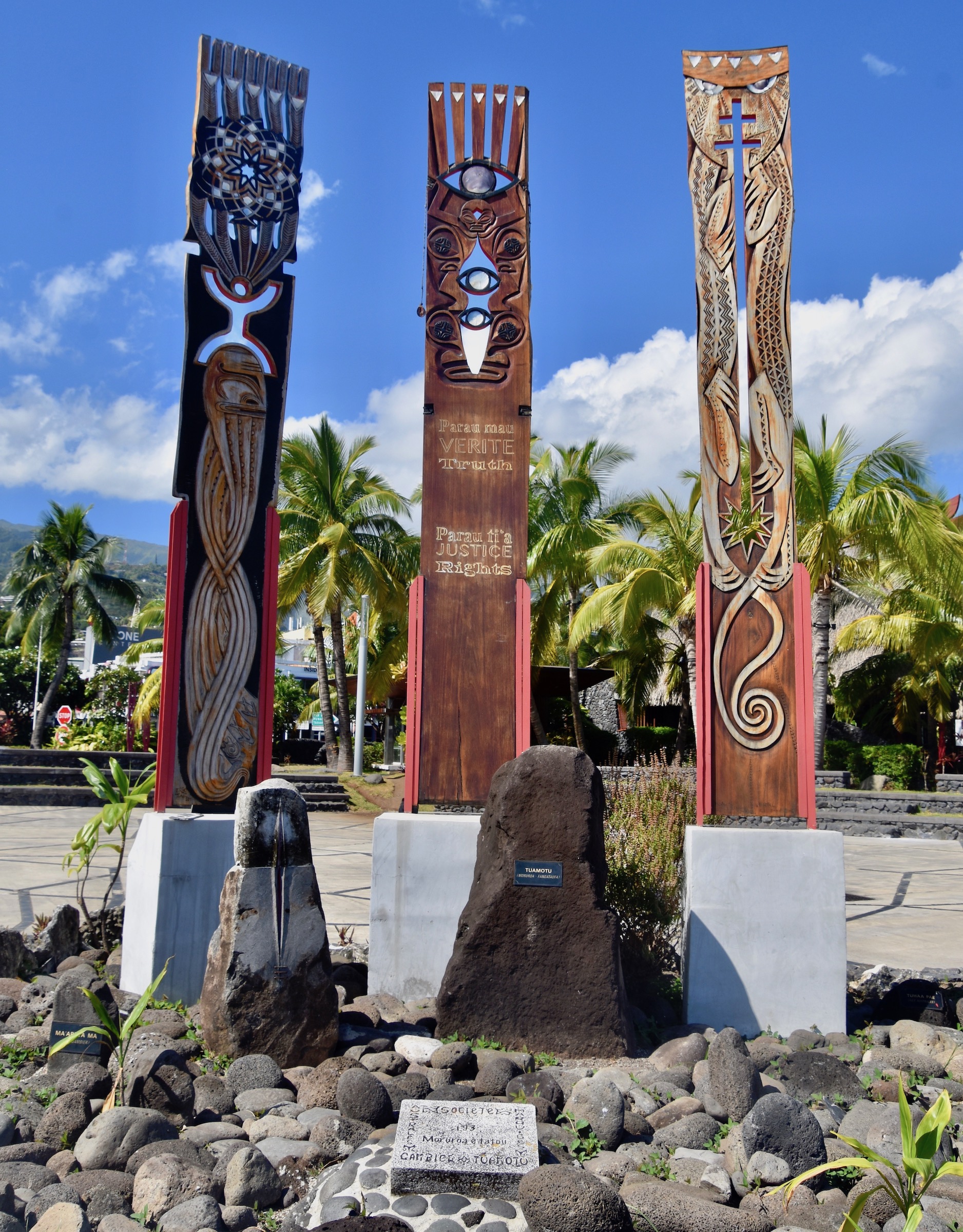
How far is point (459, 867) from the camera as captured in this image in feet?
18.7

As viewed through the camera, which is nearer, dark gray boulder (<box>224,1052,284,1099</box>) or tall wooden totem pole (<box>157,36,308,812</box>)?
dark gray boulder (<box>224,1052,284,1099</box>)

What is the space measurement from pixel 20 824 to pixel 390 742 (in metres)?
12.9

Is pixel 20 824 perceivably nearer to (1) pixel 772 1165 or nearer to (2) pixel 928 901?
(2) pixel 928 901

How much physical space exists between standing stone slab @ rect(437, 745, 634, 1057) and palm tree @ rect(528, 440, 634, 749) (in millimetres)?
15808

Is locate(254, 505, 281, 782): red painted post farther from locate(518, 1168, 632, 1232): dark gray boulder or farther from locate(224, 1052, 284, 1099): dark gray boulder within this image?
locate(518, 1168, 632, 1232): dark gray boulder

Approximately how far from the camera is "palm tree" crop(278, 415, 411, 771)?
21.5 m

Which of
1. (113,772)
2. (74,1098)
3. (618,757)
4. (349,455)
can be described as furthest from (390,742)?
(74,1098)

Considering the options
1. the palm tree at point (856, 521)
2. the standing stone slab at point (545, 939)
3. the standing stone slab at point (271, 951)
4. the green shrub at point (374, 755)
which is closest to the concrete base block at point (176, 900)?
the standing stone slab at point (271, 951)

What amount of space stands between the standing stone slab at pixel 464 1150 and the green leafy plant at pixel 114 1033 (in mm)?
1152

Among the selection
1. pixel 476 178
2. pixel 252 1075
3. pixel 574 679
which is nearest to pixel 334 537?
pixel 574 679

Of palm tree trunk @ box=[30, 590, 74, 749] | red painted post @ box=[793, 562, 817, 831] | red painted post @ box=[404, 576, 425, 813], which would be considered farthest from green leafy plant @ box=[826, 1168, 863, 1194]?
palm tree trunk @ box=[30, 590, 74, 749]

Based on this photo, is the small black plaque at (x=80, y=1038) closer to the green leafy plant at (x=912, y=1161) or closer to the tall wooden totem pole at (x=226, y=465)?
the tall wooden totem pole at (x=226, y=465)

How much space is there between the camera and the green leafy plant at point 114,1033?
3.96 metres

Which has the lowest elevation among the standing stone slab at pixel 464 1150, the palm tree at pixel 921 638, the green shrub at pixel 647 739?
the standing stone slab at pixel 464 1150
